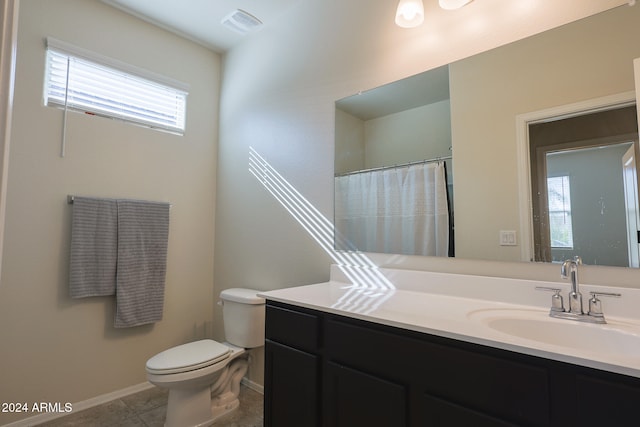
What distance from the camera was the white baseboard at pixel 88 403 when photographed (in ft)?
6.47

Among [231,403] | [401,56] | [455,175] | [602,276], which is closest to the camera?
[602,276]

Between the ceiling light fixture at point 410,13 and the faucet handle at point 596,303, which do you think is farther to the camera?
the ceiling light fixture at point 410,13

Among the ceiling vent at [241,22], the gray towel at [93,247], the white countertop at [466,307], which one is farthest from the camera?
the ceiling vent at [241,22]

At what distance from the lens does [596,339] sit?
40.9 inches

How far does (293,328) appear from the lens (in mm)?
1465

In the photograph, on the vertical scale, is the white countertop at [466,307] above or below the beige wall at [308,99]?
below

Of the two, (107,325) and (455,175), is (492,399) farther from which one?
(107,325)

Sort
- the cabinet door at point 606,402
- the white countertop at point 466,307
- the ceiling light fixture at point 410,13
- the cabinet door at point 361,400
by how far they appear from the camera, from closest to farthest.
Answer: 1. the cabinet door at point 606,402
2. the white countertop at point 466,307
3. the cabinet door at point 361,400
4. the ceiling light fixture at point 410,13

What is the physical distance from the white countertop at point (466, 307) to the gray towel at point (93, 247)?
1.38 m

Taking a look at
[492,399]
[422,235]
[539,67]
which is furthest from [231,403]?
[539,67]

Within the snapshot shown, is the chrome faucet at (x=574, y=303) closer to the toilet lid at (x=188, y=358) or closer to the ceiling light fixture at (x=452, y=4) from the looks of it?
the ceiling light fixture at (x=452, y=4)

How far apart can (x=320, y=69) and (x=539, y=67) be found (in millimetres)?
1281

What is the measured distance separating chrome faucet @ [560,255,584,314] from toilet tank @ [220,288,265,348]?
161cm

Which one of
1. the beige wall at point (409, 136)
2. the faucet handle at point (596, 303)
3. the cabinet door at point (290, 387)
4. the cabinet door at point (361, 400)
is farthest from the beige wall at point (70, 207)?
the faucet handle at point (596, 303)
